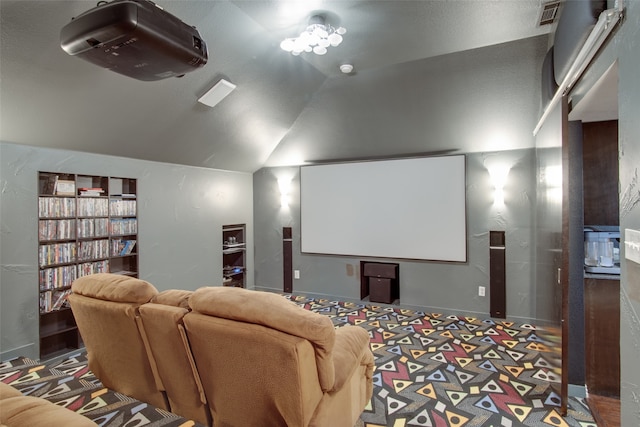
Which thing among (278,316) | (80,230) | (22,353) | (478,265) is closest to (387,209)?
(478,265)

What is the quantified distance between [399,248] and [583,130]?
267cm

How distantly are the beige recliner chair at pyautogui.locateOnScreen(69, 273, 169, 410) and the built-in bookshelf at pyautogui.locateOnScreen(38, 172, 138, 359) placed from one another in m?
1.45

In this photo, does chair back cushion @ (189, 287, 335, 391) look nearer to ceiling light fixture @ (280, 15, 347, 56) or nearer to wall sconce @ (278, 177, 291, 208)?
ceiling light fixture @ (280, 15, 347, 56)

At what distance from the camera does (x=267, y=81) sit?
3727mm

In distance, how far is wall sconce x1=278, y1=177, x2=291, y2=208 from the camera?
18.8ft

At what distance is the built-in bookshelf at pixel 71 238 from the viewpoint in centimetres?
335

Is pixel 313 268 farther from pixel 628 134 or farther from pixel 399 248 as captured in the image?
pixel 628 134

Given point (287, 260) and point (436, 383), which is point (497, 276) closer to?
point (436, 383)

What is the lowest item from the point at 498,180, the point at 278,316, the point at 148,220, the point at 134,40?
the point at 278,316

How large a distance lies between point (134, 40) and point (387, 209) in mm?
3977

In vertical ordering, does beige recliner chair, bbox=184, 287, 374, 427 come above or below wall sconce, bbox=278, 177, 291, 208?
below

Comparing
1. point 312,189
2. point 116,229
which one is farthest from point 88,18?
point 312,189

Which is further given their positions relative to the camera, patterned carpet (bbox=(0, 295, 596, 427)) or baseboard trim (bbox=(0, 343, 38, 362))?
baseboard trim (bbox=(0, 343, 38, 362))

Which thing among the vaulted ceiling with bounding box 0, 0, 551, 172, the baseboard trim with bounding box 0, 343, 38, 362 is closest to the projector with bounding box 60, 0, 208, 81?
the vaulted ceiling with bounding box 0, 0, 551, 172
